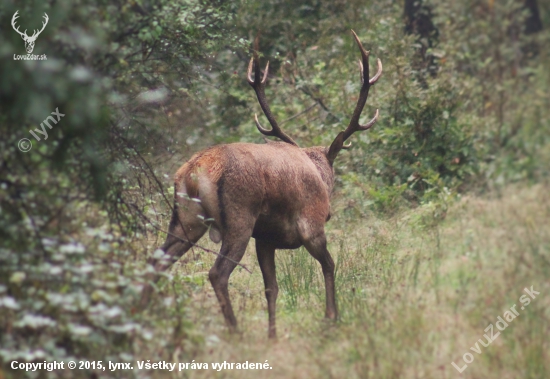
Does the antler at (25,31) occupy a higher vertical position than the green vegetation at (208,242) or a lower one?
higher

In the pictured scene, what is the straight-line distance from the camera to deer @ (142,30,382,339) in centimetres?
661

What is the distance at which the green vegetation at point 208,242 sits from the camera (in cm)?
Result: 482

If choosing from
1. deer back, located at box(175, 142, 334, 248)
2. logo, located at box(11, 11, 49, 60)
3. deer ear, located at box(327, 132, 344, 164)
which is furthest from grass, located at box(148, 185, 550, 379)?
logo, located at box(11, 11, 49, 60)

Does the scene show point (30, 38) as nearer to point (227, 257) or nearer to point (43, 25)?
point (43, 25)

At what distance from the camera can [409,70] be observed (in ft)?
37.7

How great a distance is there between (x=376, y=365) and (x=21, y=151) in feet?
9.55

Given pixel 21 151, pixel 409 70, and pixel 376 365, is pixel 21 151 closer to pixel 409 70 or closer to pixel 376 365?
pixel 376 365

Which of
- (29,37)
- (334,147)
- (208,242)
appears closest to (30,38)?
(29,37)

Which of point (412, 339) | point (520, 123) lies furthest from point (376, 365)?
point (520, 123)

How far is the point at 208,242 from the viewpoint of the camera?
9211 mm

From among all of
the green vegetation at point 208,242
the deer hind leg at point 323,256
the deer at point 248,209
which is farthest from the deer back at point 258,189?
the green vegetation at point 208,242

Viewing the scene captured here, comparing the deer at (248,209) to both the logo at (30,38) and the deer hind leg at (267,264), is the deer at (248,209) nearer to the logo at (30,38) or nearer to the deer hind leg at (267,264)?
the deer hind leg at (267,264)

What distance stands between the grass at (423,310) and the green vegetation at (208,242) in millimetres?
17

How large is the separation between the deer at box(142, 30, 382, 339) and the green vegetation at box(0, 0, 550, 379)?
0.27 meters
